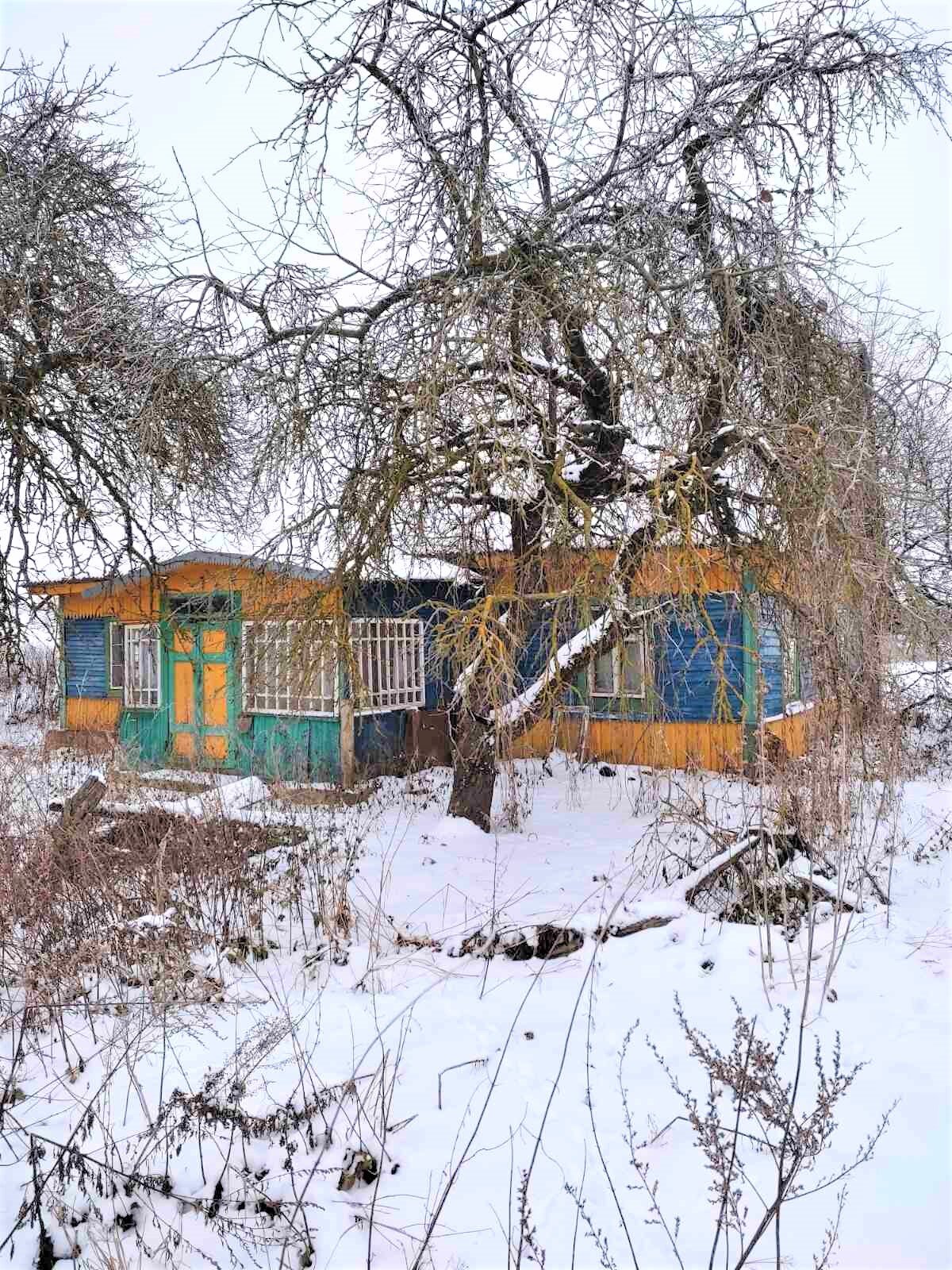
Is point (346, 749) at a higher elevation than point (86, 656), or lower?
lower

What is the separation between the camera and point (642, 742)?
1028 cm

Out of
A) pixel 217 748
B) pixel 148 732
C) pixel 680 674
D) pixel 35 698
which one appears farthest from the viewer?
pixel 35 698

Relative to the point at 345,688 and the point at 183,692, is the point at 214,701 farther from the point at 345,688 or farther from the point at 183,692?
the point at 345,688

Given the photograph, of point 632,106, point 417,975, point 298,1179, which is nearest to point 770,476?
point 632,106

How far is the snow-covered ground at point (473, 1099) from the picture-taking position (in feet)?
7.61

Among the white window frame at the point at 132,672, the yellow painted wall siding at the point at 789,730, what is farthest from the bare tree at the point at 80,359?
the yellow painted wall siding at the point at 789,730

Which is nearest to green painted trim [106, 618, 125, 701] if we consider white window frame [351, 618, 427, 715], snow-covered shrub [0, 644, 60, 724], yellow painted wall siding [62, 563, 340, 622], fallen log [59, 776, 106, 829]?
yellow painted wall siding [62, 563, 340, 622]

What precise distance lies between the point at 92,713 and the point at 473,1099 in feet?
42.5

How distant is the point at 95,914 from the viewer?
4.45 m

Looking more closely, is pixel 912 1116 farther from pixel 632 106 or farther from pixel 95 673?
pixel 95 673

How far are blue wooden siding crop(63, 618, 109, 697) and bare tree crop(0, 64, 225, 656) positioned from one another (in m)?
6.53

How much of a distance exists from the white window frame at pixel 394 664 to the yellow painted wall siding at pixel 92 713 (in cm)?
486

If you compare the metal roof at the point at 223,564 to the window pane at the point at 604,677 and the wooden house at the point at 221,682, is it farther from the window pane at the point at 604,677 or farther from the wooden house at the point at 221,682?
the window pane at the point at 604,677

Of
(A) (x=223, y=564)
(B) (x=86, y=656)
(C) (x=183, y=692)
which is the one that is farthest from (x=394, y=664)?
(B) (x=86, y=656)
